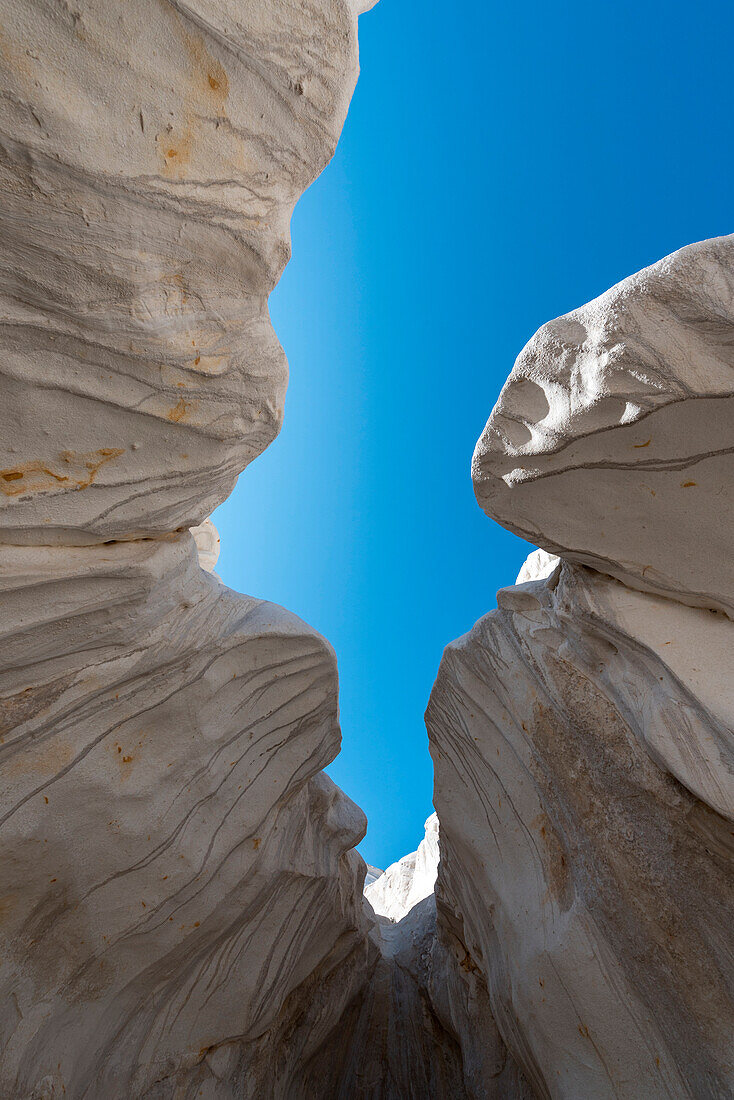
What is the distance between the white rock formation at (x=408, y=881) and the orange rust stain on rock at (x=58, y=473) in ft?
21.3

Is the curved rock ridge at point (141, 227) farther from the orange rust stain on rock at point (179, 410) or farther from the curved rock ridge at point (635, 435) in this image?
the curved rock ridge at point (635, 435)

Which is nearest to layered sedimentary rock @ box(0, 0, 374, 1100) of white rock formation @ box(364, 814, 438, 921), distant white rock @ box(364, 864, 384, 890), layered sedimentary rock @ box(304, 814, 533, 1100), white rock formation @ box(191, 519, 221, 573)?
layered sedimentary rock @ box(304, 814, 533, 1100)

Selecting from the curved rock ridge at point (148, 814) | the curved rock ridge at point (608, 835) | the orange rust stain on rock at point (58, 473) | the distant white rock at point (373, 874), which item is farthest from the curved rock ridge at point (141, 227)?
the distant white rock at point (373, 874)

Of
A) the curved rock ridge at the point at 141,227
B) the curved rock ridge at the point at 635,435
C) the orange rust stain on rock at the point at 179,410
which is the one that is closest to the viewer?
the curved rock ridge at the point at 141,227

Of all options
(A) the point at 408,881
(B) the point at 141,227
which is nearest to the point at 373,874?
(A) the point at 408,881

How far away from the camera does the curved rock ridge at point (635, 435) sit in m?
2.14

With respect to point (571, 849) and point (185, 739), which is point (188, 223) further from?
point (571, 849)

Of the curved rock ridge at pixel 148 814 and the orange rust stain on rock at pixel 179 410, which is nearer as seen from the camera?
the orange rust stain on rock at pixel 179 410

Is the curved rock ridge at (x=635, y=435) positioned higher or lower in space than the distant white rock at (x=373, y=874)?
lower

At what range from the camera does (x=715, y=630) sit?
2.64 meters

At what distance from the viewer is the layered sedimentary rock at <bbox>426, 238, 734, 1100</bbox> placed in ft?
7.43

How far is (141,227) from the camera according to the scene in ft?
6.63

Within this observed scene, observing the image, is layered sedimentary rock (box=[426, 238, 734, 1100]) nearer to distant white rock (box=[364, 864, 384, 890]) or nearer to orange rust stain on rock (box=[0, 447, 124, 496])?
orange rust stain on rock (box=[0, 447, 124, 496])

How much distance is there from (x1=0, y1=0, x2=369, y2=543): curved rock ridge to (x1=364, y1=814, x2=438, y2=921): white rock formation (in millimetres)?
6472
